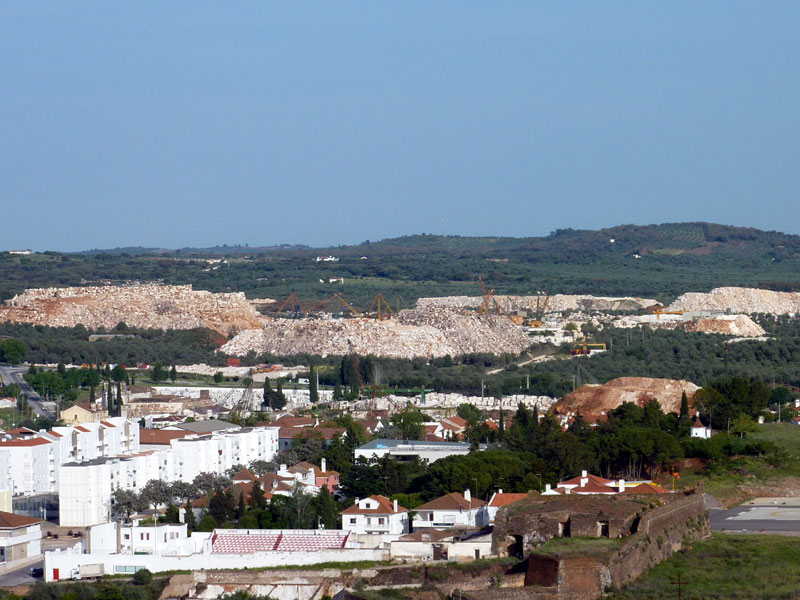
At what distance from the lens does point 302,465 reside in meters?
52.6

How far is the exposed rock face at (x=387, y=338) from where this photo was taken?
99.6m

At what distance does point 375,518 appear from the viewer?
41.8m

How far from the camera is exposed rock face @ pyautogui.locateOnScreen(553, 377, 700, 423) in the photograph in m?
66.8

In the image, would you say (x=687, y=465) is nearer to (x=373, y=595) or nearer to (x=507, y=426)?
(x=507, y=426)

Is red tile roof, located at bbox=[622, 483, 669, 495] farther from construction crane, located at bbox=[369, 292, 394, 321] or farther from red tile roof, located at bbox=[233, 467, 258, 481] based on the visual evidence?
construction crane, located at bbox=[369, 292, 394, 321]

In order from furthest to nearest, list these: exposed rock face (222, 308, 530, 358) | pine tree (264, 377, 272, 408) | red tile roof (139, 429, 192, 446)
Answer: exposed rock face (222, 308, 530, 358) < pine tree (264, 377, 272, 408) < red tile roof (139, 429, 192, 446)

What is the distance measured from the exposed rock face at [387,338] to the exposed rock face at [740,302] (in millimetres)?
34898

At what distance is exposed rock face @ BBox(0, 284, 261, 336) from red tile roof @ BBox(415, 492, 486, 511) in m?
76.6

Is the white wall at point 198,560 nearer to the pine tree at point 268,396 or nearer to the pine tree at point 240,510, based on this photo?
the pine tree at point 240,510

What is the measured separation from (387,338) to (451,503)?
58.1 meters

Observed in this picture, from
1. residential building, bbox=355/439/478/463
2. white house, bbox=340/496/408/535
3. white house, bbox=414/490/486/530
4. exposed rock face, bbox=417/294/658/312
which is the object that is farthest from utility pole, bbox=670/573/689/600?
exposed rock face, bbox=417/294/658/312

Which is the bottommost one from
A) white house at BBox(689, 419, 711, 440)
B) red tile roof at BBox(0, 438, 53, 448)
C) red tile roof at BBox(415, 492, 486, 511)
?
red tile roof at BBox(415, 492, 486, 511)

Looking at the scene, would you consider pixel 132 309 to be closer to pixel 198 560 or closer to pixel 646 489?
pixel 646 489

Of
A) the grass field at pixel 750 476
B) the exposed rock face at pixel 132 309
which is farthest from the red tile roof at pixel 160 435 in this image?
the exposed rock face at pixel 132 309
